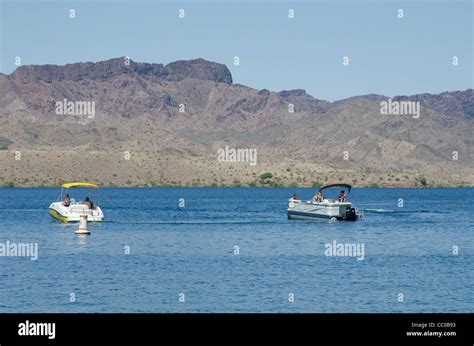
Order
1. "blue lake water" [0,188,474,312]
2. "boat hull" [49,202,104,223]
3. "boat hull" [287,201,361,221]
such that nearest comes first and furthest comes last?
"blue lake water" [0,188,474,312], "boat hull" [49,202,104,223], "boat hull" [287,201,361,221]

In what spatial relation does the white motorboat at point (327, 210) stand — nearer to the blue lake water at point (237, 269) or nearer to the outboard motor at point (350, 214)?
the outboard motor at point (350, 214)

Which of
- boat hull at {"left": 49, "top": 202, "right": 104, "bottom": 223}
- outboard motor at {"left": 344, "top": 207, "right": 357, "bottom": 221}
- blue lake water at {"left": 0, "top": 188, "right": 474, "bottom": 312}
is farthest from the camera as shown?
outboard motor at {"left": 344, "top": 207, "right": 357, "bottom": 221}

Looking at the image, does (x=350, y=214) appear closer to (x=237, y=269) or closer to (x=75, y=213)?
(x=75, y=213)

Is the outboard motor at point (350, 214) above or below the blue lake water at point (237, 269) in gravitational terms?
above

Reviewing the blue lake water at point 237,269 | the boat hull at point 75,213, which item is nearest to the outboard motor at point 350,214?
the blue lake water at point 237,269

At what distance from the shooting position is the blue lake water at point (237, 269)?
113ft

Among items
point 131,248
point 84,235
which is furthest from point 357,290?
point 84,235

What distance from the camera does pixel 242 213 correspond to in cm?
10606

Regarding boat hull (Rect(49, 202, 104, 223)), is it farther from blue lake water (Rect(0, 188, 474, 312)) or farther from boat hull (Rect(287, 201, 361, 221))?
boat hull (Rect(287, 201, 361, 221))

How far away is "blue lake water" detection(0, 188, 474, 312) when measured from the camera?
113 ft

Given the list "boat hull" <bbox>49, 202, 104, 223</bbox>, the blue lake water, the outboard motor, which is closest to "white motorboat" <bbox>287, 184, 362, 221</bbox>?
the outboard motor

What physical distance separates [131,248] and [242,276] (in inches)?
651
